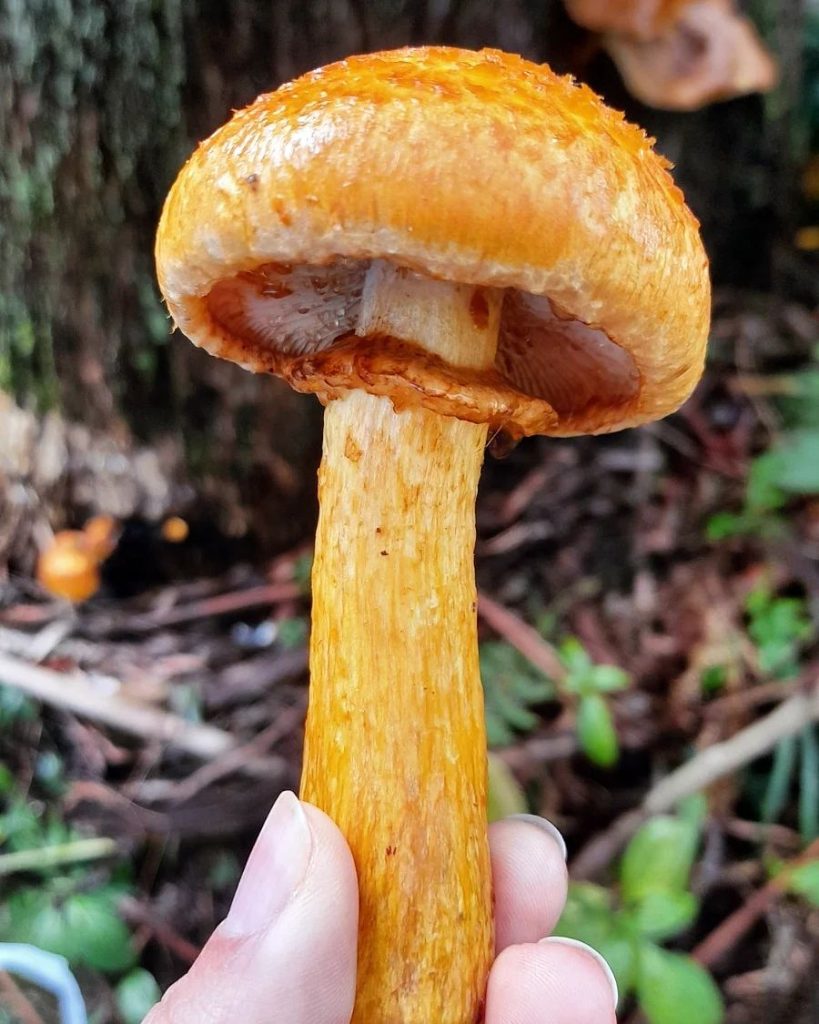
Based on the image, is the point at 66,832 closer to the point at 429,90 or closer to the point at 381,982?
the point at 381,982

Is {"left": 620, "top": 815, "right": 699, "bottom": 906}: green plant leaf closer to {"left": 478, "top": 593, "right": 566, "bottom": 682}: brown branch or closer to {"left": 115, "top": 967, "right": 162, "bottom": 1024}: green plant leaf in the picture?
{"left": 478, "top": 593, "right": 566, "bottom": 682}: brown branch

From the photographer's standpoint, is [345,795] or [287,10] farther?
[287,10]

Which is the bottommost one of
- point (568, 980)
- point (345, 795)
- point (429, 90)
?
point (568, 980)

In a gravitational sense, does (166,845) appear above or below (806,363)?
below

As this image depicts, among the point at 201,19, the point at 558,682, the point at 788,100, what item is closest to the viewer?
the point at 201,19

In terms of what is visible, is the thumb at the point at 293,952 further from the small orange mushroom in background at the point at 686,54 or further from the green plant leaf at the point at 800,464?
the small orange mushroom in background at the point at 686,54

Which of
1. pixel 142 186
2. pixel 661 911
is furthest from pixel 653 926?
pixel 142 186

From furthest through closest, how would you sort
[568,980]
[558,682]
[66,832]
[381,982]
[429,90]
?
[558,682]
[66,832]
[568,980]
[381,982]
[429,90]

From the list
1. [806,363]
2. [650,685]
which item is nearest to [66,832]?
[650,685]
